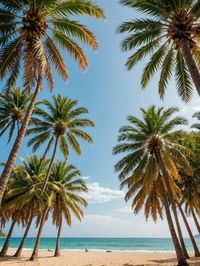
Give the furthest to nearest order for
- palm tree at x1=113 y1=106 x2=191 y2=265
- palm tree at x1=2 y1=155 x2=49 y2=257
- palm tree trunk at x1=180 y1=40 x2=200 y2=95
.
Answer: palm tree at x1=2 y1=155 x2=49 y2=257
palm tree at x1=113 y1=106 x2=191 y2=265
palm tree trunk at x1=180 y1=40 x2=200 y2=95

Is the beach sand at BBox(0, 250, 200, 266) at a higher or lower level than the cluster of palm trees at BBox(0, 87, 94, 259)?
lower

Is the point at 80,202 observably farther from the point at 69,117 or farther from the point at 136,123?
the point at 136,123

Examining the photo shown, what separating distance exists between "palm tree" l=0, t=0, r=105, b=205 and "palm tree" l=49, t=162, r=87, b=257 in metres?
14.5

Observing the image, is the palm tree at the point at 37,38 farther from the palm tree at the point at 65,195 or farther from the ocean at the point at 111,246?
the ocean at the point at 111,246

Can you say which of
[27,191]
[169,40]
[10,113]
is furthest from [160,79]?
[27,191]

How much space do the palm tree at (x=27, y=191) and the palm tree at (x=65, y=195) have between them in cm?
162

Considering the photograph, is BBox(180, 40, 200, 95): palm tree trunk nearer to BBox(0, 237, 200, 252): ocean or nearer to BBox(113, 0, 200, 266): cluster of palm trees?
BBox(113, 0, 200, 266): cluster of palm trees

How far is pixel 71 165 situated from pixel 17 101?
9.48 meters

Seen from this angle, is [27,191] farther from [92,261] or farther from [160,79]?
[160,79]

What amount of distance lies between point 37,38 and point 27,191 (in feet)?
51.6

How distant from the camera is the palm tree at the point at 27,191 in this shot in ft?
66.1

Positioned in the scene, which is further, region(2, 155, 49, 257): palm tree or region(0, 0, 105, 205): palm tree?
region(2, 155, 49, 257): palm tree

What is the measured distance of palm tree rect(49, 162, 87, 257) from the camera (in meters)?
24.3

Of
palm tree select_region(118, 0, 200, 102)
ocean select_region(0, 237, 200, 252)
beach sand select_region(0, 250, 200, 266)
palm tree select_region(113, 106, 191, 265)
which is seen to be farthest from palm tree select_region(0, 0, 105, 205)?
ocean select_region(0, 237, 200, 252)
